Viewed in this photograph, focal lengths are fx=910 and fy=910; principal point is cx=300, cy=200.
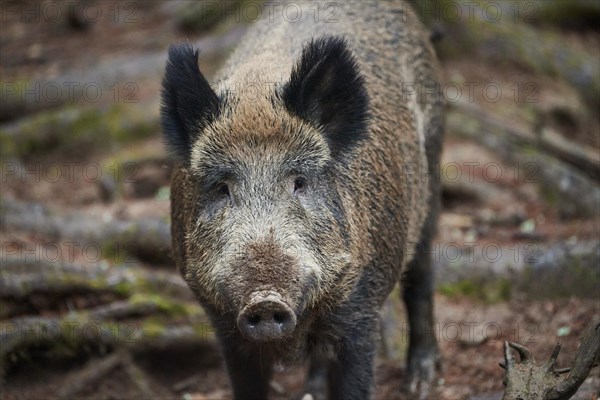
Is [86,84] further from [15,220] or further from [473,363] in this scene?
[473,363]

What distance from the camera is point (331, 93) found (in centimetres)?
501

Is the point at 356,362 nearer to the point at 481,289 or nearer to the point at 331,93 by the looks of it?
the point at 331,93

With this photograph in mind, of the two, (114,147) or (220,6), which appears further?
(220,6)

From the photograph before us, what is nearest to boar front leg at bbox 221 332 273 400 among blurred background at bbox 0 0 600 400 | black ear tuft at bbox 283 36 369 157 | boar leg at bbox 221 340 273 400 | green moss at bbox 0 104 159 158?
boar leg at bbox 221 340 273 400

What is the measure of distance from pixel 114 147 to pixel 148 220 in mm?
2358

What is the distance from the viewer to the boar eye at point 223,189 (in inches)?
187

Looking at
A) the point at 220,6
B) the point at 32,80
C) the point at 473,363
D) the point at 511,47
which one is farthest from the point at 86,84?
the point at 473,363

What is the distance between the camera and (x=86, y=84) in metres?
11.3

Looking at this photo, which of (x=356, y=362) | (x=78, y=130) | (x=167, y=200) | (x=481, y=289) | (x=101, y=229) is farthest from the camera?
(x=78, y=130)

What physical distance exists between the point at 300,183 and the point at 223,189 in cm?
41

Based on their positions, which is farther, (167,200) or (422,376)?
(167,200)

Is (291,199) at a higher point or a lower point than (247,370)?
higher

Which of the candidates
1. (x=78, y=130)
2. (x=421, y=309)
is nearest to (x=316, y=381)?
(x=421, y=309)

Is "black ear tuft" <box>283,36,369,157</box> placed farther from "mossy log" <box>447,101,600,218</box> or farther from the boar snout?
"mossy log" <box>447,101,600,218</box>
